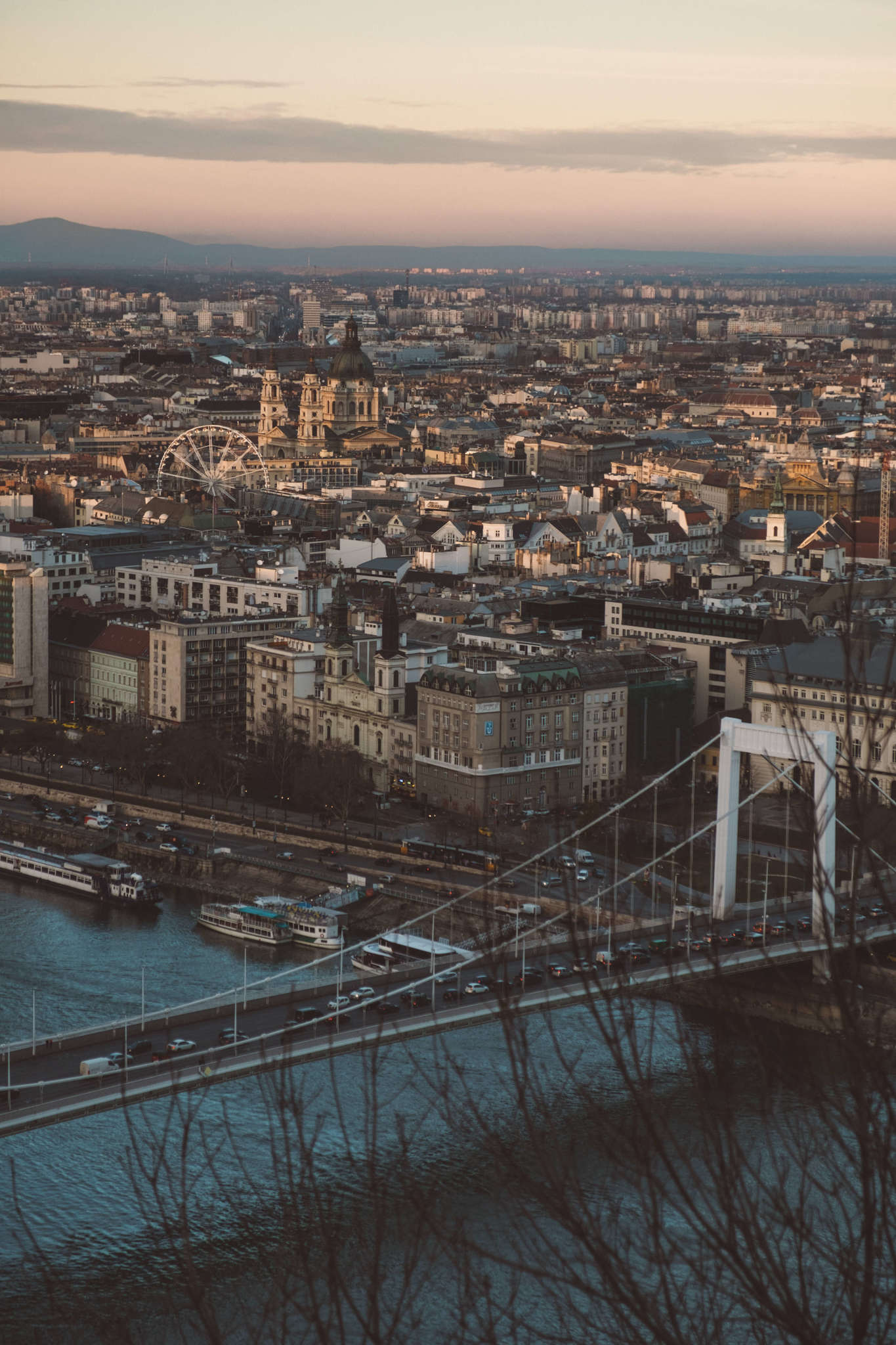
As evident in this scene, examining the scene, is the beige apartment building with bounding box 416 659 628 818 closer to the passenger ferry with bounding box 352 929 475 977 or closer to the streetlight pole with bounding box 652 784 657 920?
the streetlight pole with bounding box 652 784 657 920

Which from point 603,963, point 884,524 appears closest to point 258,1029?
point 603,963

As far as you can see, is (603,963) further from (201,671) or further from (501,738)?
(201,671)

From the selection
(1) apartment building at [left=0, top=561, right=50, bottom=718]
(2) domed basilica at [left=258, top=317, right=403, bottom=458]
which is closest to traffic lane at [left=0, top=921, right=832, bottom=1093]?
(1) apartment building at [left=0, top=561, right=50, bottom=718]

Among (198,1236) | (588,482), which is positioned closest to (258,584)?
(198,1236)

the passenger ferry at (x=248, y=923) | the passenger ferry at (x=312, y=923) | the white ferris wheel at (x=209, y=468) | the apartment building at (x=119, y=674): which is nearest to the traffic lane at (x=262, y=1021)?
the passenger ferry at (x=312, y=923)

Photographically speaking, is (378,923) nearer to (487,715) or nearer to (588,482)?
(487,715)

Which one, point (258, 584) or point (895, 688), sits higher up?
point (895, 688)

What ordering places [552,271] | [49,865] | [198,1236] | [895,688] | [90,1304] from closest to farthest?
[895,688], [90,1304], [198,1236], [49,865], [552,271]

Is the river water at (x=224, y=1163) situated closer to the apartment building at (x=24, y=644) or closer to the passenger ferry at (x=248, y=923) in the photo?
the passenger ferry at (x=248, y=923)
